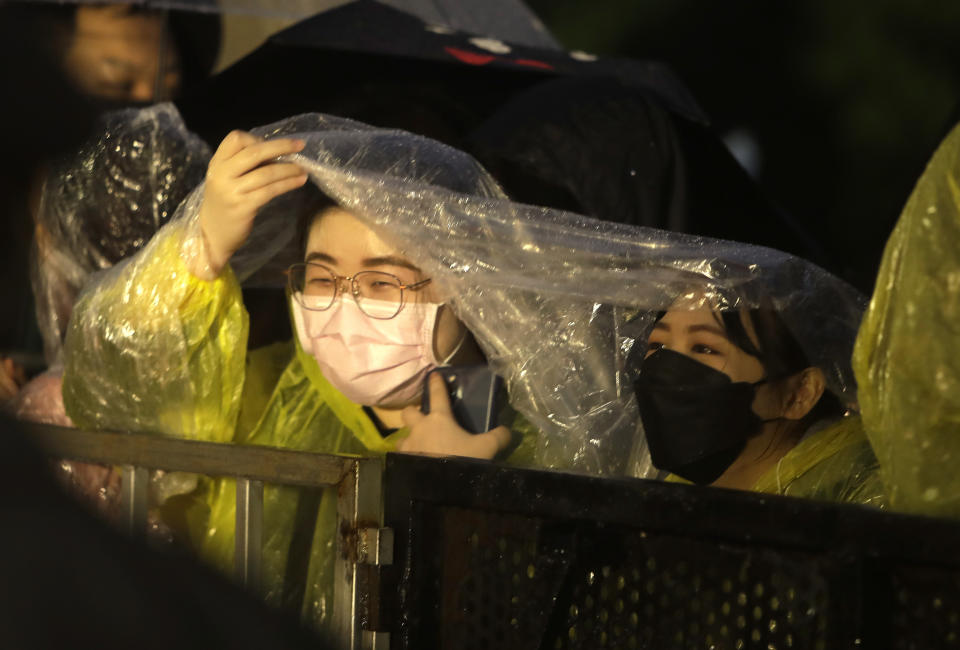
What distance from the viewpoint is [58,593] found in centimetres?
75

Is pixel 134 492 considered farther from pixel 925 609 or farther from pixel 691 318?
pixel 925 609

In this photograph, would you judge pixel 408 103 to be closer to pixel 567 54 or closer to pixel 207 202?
pixel 567 54

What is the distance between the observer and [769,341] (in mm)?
2568

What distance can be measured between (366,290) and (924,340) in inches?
53.8

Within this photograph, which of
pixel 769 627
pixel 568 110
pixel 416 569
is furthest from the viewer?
pixel 568 110

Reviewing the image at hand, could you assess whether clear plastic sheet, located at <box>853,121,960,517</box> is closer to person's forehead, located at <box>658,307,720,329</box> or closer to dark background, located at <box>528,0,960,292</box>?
person's forehead, located at <box>658,307,720,329</box>

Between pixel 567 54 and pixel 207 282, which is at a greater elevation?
pixel 567 54

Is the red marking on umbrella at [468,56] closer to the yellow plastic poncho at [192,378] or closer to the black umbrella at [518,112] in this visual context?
the black umbrella at [518,112]

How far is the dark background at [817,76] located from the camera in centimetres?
975

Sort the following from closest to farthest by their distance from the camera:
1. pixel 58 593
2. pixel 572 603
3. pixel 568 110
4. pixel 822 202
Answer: pixel 58 593 < pixel 572 603 < pixel 568 110 < pixel 822 202

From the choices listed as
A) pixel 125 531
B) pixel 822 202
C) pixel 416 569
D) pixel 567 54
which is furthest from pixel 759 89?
pixel 125 531

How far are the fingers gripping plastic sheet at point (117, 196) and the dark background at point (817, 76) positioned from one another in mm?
7089

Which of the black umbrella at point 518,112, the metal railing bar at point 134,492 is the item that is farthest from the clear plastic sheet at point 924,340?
the black umbrella at point 518,112

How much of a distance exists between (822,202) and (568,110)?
6952 mm
